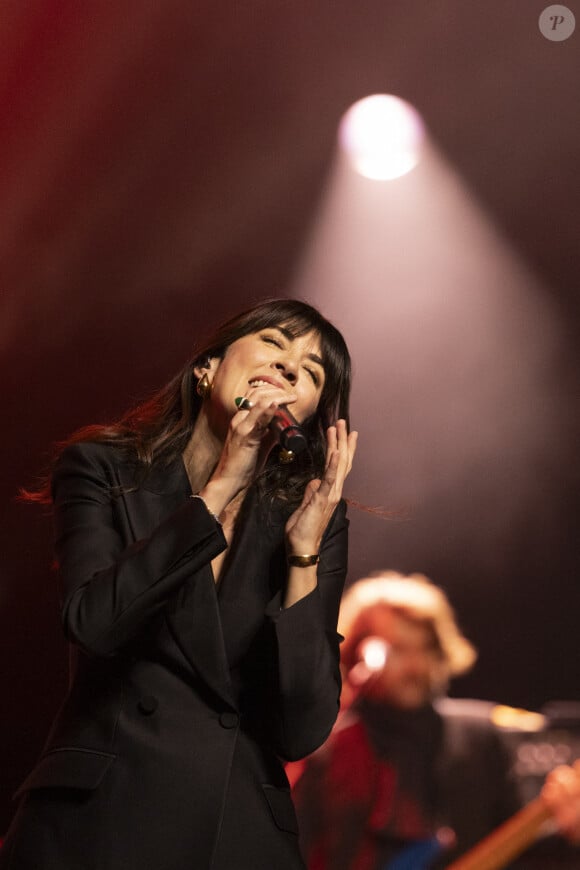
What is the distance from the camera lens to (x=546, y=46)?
3342mm

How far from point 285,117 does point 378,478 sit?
53.7 inches

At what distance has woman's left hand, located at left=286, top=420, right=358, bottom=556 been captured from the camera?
4.66 feet

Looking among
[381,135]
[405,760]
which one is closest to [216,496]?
[405,760]

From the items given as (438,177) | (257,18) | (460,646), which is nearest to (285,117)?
(257,18)

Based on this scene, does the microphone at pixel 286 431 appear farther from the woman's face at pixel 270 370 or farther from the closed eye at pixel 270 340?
the closed eye at pixel 270 340

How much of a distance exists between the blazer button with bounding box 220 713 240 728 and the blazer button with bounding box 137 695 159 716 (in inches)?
3.6

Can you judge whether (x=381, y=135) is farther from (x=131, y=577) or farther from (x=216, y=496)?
(x=131, y=577)

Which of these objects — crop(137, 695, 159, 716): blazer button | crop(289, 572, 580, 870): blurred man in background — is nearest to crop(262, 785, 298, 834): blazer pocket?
crop(137, 695, 159, 716): blazer button

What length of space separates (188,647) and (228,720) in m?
0.11

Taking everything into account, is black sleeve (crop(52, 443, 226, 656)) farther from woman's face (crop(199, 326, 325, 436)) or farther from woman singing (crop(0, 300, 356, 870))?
woman's face (crop(199, 326, 325, 436))

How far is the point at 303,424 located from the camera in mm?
1735

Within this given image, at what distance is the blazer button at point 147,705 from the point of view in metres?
1.23

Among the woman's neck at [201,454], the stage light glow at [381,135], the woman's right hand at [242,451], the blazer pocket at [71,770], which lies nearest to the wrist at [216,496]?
the woman's right hand at [242,451]

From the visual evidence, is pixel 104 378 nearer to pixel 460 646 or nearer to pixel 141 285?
pixel 141 285
